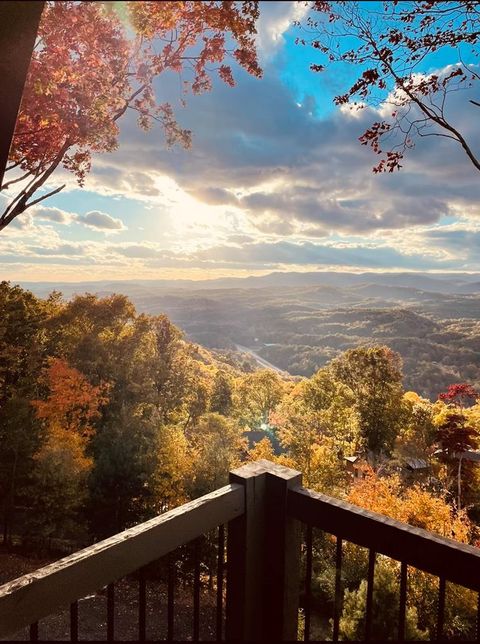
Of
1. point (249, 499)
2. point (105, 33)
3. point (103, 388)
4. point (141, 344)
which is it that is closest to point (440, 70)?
point (105, 33)

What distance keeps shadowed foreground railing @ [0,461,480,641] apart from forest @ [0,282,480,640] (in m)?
7.24

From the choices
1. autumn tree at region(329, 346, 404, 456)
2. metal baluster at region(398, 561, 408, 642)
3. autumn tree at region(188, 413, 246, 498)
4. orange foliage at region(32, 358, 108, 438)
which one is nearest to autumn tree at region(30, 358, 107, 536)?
orange foliage at region(32, 358, 108, 438)

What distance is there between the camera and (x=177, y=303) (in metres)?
116

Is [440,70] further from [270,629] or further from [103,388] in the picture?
[103,388]

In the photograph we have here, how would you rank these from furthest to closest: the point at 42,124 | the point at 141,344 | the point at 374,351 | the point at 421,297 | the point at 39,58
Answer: the point at 421,297, the point at 374,351, the point at 141,344, the point at 42,124, the point at 39,58

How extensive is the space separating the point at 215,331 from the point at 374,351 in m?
79.8

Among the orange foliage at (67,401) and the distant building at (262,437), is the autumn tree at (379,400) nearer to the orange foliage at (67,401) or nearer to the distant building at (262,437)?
the distant building at (262,437)

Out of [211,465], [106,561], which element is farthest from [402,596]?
[211,465]

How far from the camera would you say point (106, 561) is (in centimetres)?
138

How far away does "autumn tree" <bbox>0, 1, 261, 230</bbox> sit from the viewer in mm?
2166

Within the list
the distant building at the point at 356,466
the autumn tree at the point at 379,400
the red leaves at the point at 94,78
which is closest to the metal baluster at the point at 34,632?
the red leaves at the point at 94,78

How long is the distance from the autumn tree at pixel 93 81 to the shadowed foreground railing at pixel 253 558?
A: 1723mm

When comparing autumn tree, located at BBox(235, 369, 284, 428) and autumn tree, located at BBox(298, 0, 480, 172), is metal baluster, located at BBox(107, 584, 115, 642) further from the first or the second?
autumn tree, located at BBox(235, 369, 284, 428)

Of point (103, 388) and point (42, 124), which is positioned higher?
point (42, 124)
